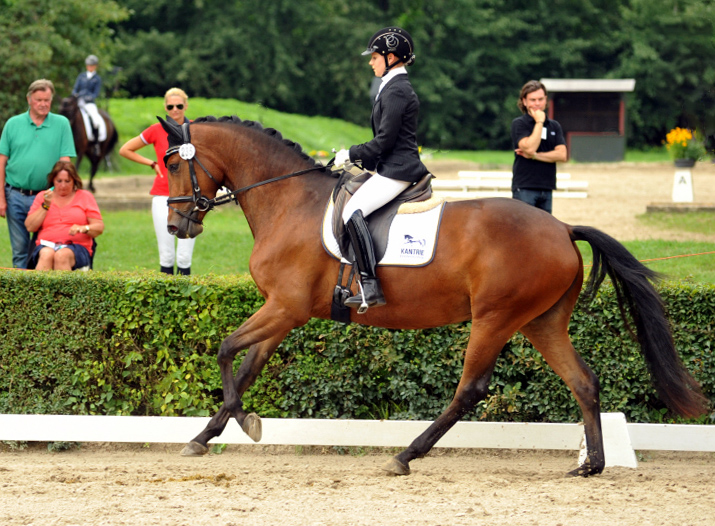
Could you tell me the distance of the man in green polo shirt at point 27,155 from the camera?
8148 millimetres

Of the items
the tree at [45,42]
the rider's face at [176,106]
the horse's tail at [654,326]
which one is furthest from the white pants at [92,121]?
the horse's tail at [654,326]

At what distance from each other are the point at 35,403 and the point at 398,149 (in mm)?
3333

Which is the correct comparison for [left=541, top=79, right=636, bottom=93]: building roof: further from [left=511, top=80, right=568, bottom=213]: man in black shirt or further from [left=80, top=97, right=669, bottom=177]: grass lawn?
[left=511, top=80, right=568, bottom=213]: man in black shirt

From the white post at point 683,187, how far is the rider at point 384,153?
41.6ft

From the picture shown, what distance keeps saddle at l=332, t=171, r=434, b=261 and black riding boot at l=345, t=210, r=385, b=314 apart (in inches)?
3.3

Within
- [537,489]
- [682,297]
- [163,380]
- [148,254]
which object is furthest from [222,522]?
[148,254]

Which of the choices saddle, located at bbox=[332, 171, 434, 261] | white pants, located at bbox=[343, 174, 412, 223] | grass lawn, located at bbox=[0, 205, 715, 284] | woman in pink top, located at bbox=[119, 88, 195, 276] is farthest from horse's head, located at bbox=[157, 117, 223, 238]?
grass lawn, located at bbox=[0, 205, 715, 284]

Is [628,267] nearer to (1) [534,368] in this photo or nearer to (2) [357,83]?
(1) [534,368]

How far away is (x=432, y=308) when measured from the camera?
5215 mm

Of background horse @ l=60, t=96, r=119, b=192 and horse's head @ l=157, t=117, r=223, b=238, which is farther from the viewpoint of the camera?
background horse @ l=60, t=96, r=119, b=192

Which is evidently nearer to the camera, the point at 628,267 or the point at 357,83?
the point at 628,267

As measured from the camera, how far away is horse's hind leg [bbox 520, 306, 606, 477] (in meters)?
5.24

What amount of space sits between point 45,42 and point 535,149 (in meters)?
16.7

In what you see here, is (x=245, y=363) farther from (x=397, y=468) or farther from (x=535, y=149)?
(x=535, y=149)
